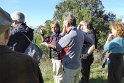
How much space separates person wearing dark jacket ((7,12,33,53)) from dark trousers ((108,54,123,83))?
2.08 m

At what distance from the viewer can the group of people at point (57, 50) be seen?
2979mm

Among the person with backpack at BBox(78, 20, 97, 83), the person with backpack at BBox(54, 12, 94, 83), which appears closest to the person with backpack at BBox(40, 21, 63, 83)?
the person with backpack at BBox(78, 20, 97, 83)

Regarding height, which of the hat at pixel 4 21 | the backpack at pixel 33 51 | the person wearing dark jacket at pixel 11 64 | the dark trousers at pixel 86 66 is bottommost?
the dark trousers at pixel 86 66

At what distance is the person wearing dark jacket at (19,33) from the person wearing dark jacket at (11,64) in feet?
13.5

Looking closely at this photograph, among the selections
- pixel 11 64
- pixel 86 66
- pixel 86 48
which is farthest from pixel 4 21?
pixel 86 66

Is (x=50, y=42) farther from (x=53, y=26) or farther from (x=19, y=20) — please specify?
(x=19, y=20)

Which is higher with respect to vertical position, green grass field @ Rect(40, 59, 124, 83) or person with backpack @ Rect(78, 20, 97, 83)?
person with backpack @ Rect(78, 20, 97, 83)

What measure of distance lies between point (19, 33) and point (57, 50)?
0.74 metres

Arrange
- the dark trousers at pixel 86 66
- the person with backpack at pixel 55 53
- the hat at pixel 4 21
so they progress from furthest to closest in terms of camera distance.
→ the dark trousers at pixel 86 66 < the person with backpack at pixel 55 53 < the hat at pixel 4 21

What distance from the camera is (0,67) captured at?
2949 millimetres

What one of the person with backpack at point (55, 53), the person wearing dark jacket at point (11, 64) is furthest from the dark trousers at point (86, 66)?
the person wearing dark jacket at point (11, 64)

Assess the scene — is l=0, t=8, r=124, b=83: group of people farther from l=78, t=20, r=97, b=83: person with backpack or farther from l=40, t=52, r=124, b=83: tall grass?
l=40, t=52, r=124, b=83: tall grass

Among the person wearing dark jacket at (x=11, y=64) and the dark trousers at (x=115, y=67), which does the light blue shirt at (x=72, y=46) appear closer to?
the dark trousers at (x=115, y=67)

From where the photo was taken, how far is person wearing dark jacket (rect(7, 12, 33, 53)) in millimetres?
7198
